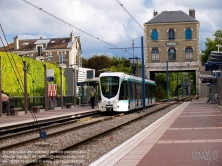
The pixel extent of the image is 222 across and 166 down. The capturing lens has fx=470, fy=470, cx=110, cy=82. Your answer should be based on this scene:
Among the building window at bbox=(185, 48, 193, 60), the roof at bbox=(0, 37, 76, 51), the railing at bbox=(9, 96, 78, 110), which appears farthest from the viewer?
the roof at bbox=(0, 37, 76, 51)

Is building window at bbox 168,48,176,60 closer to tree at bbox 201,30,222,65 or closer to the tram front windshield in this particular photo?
tree at bbox 201,30,222,65

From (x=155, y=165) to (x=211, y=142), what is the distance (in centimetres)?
418

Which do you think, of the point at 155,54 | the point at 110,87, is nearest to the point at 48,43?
the point at 155,54

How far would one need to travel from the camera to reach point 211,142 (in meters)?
13.0

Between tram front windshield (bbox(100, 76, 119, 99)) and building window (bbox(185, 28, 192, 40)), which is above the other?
building window (bbox(185, 28, 192, 40))

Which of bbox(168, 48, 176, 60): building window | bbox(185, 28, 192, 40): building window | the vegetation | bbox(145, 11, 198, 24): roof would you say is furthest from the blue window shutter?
the vegetation

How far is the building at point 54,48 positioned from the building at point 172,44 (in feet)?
58.5

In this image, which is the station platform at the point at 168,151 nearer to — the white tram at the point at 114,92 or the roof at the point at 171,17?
the white tram at the point at 114,92

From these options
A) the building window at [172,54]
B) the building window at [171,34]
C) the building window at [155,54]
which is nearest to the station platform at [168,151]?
the building window at [155,54]

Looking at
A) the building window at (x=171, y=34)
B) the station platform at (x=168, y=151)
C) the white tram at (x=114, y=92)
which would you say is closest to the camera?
the station platform at (x=168, y=151)

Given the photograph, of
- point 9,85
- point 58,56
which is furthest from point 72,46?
point 9,85

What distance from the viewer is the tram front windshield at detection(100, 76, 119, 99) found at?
3209 cm

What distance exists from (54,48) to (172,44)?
24486mm

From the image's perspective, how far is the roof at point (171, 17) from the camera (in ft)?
248
